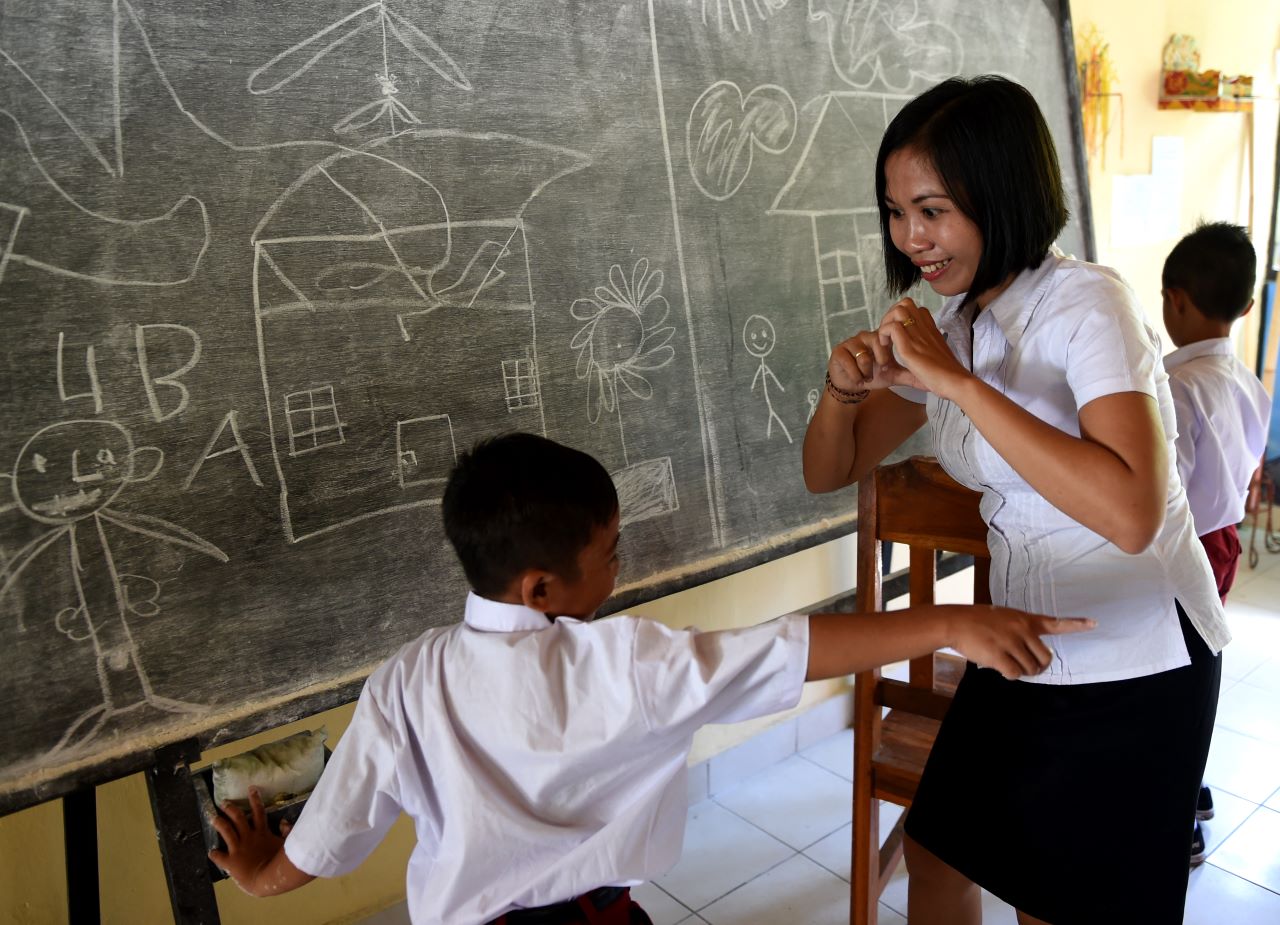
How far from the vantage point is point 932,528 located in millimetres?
1751

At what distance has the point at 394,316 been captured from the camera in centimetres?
147

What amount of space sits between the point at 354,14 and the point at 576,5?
39 cm

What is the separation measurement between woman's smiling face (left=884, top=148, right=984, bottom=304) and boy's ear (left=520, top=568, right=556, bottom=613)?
69cm

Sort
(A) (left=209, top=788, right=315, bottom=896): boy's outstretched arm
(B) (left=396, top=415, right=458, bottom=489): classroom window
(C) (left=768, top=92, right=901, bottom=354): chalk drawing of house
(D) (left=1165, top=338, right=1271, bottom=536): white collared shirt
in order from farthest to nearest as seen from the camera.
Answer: (D) (left=1165, top=338, right=1271, bottom=536): white collared shirt < (C) (left=768, top=92, right=901, bottom=354): chalk drawing of house < (B) (left=396, top=415, right=458, bottom=489): classroom window < (A) (left=209, top=788, right=315, bottom=896): boy's outstretched arm

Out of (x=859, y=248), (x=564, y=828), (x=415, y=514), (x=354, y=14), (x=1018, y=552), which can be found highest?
(x=354, y=14)

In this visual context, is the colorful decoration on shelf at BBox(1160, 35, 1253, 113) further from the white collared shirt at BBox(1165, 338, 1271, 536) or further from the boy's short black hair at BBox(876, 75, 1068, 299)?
the boy's short black hair at BBox(876, 75, 1068, 299)

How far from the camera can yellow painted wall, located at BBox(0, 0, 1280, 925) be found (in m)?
1.73

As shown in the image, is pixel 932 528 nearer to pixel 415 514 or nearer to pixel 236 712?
pixel 415 514

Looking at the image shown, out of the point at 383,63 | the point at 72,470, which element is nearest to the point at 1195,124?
the point at 383,63

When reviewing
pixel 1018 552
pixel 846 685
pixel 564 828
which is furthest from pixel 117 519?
pixel 846 685

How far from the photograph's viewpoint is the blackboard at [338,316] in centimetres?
122

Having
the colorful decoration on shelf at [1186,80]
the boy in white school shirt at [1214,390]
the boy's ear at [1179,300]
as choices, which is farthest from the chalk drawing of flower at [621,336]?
the colorful decoration on shelf at [1186,80]

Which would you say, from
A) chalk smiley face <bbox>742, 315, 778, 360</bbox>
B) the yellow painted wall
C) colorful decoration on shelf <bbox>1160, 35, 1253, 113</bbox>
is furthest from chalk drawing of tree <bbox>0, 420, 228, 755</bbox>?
colorful decoration on shelf <bbox>1160, 35, 1253, 113</bbox>

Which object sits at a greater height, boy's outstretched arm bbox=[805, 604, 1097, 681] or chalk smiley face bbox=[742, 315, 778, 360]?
chalk smiley face bbox=[742, 315, 778, 360]
